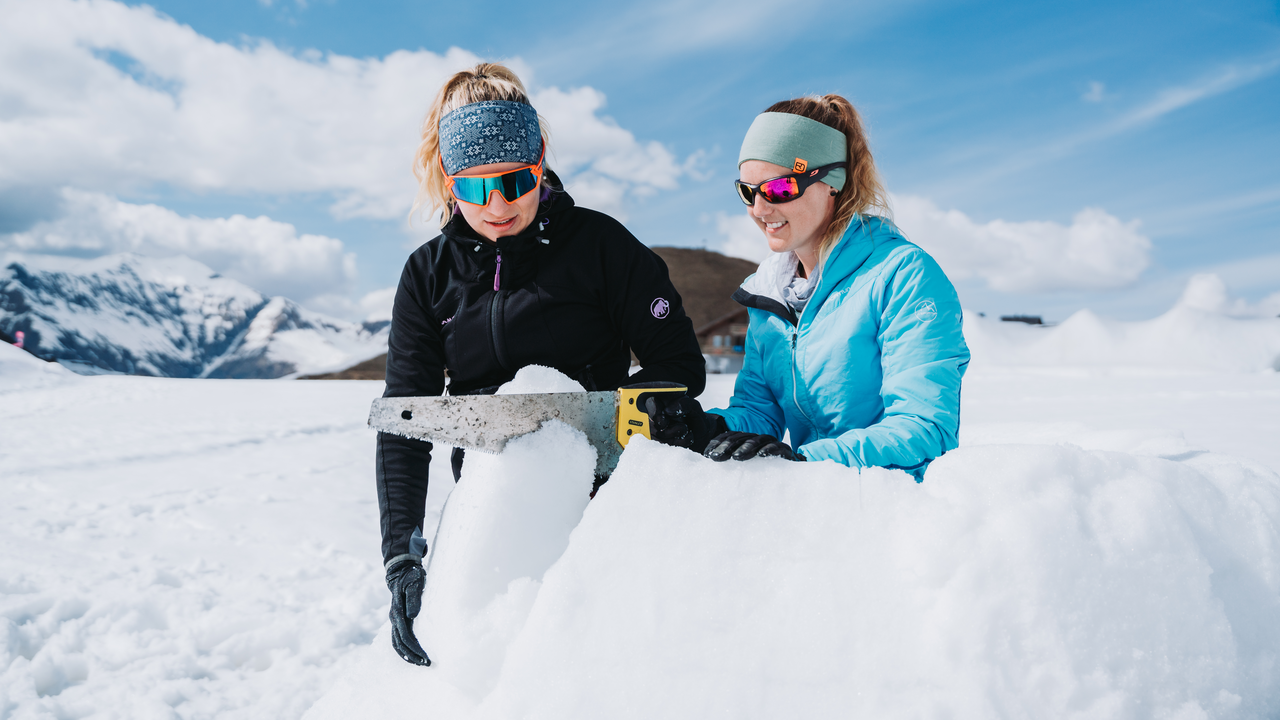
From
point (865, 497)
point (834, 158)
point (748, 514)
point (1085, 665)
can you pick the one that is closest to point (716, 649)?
point (748, 514)

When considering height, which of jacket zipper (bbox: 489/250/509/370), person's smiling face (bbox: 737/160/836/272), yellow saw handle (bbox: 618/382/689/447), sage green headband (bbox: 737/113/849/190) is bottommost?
yellow saw handle (bbox: 618/382/689/447)

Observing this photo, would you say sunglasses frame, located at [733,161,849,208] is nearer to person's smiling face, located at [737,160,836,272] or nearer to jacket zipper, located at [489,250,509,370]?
person's smiling face, located at [737,160,836,272]

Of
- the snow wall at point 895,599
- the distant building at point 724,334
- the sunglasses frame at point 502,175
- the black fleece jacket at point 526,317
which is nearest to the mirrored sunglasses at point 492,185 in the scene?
the sunglasses frame at point 502,175

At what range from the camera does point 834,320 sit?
1995 millimetres

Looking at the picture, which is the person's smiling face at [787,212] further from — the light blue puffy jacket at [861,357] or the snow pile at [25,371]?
the snow pile at [25,371]

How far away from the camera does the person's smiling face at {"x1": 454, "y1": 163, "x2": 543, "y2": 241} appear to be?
5.91ft

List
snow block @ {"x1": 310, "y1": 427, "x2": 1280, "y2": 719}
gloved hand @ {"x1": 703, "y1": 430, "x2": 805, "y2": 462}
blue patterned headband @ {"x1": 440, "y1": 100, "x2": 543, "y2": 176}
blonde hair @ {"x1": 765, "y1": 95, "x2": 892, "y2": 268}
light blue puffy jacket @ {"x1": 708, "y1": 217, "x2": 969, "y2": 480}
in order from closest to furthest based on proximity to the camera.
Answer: snow block @ {"x1": 310, "y1": 427, "x2": 1280, "y2": 719}, gloved hand @ {"x1": 703, "y1": 430, "x2": 805, "y2": 462}, light blue puffy jacket @ {"x1": 708, "y1": 217, "x2": 969, "y2": 480}, blue patterned headband @ {"x1": 440, "y1": 100, "x2": 543, "y2": 176}, blonde hair @ {"x1": 765, "y1": 95, "x2": 892, "y2": 268}

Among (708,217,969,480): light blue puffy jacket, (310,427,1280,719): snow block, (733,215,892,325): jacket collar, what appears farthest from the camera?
(733,215,892,325): jacket collar

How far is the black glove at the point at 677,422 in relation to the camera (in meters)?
1.54

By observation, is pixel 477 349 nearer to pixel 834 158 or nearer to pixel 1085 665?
pixel 834 158

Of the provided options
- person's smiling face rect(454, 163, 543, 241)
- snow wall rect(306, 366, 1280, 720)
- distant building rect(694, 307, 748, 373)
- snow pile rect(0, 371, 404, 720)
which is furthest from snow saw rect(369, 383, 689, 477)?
distant building rect(694, 307, 748, 373)

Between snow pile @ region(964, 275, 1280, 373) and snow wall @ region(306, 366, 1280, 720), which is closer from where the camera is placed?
snow wall @ region(306, 366, 1280, 720)

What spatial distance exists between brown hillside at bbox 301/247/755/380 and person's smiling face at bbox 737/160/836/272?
79.6ft

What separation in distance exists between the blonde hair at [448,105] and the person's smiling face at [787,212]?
0.72 meters
